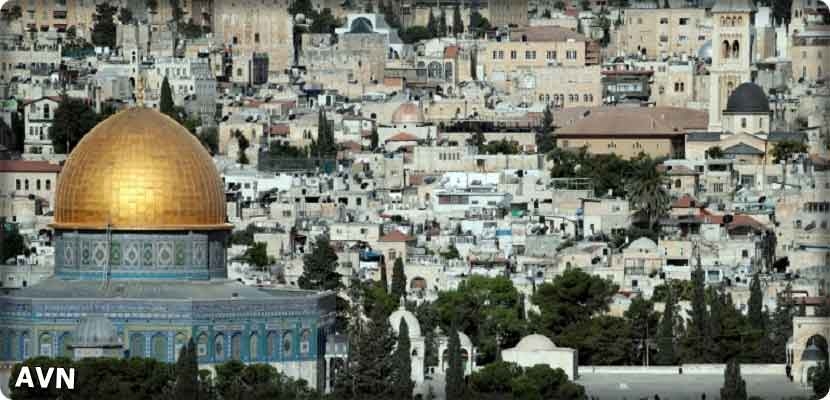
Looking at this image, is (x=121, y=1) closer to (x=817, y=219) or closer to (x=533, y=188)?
(x=533, y=188)

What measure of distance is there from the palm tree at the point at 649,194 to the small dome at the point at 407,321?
14184 millimetres

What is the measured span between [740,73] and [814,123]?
674cm

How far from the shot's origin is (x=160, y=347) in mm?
49000

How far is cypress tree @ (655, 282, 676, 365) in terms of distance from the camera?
5328 centimetres

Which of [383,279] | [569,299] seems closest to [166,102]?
[383,279]

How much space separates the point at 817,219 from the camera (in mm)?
60750

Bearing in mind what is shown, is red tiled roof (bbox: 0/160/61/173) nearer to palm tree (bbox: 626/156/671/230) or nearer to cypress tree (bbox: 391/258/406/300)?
palm tree (bbox: 626/156/671/230)

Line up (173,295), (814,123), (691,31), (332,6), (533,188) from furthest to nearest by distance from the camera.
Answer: (332,6), (691,31), (814,123), (533,188), (173,295)

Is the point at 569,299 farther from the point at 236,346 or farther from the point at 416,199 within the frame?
the point at 416,199

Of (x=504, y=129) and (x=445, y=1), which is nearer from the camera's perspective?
(x=504, y=129)

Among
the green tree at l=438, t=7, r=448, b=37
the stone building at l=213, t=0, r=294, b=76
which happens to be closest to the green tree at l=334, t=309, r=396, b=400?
the stone building at l=213, t=0, r=294, b=76

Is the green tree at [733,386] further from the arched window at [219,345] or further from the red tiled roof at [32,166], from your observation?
the red tiled roof at [32,166]

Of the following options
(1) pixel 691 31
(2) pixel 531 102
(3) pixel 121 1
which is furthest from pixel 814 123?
(3) pixel 121 1

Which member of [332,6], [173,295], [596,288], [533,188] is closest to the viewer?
[173,295]
